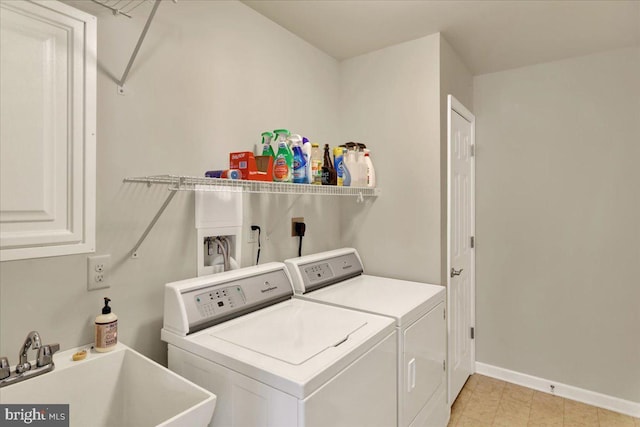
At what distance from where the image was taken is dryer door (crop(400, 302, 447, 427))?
5.12ft

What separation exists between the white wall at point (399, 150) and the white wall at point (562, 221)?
97cm

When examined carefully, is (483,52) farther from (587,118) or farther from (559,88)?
(587,118)

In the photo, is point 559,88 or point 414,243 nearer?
point 414,243

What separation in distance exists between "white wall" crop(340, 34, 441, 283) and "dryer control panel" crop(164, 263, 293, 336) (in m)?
0.92

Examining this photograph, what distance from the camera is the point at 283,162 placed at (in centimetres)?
162

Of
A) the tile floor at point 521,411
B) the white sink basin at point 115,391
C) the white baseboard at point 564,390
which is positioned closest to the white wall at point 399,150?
the tile floor at point 521,411

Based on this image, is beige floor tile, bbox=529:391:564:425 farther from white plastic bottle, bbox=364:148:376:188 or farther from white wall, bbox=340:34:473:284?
white plastic bottle, bbox=364:148:376:188

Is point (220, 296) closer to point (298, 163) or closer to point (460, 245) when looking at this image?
point (298, 163)

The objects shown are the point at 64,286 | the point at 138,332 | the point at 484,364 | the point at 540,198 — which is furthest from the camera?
the point at 484,364

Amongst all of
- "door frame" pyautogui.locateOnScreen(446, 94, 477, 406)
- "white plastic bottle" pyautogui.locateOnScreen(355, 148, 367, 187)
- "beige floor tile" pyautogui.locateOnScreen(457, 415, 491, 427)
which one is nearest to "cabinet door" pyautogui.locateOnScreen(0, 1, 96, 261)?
"white plastic bottle" pyautogui.locateOnScreen(355, 148, 367, 187)

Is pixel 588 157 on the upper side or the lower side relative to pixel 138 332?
upper

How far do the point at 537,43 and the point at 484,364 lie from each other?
2.48m

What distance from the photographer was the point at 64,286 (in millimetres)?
1195

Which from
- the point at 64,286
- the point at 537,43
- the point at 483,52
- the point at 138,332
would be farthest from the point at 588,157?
the point at 64,286
